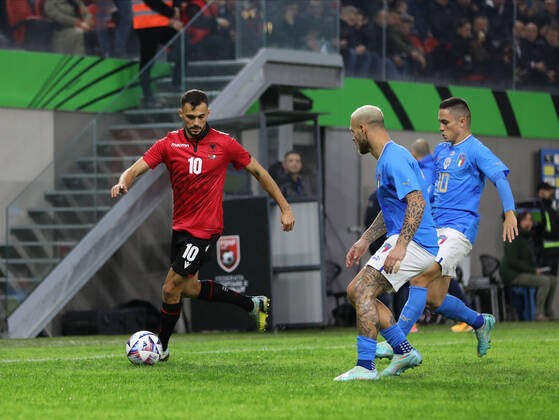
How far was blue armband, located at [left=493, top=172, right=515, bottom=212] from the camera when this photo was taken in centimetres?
1066

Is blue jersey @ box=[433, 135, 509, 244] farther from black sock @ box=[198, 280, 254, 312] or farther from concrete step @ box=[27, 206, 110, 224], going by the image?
concrete step @ box=[27, 206, 110, 224]

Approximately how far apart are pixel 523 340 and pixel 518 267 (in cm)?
792

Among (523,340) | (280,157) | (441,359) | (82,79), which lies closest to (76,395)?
(441,359)

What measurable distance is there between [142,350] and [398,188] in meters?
2.90

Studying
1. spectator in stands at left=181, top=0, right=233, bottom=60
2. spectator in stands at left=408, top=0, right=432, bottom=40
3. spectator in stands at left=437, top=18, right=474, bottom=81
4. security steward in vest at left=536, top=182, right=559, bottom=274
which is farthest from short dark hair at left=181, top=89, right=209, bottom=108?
spectator in stands at left=437, top=18, right=474, bottom=81

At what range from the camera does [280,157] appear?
18.9m

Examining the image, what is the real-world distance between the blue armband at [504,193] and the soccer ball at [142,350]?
119 inches

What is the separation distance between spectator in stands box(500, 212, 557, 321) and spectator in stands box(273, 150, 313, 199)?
5034 millimetres

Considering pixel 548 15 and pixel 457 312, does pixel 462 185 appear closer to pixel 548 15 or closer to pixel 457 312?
pixel 457 312

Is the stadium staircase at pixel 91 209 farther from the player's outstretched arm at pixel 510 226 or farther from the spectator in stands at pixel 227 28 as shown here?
the player's outstretched arm at pixel 510 226

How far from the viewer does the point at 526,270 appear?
74.4 feet

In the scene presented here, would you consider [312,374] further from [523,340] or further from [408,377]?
[523,340]

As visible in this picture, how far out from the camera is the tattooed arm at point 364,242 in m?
9.48

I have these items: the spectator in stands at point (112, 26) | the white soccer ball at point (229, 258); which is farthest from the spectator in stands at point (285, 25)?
the white soccer ball at point (229, 258)
